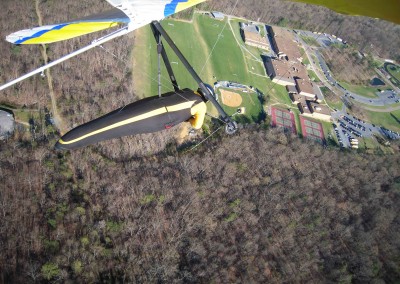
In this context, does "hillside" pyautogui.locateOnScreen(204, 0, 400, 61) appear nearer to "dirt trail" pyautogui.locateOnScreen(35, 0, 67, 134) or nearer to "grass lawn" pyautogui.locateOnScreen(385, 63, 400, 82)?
"grass lawn" pyautogui.locateOnScreen(385, 63, 400, 82)

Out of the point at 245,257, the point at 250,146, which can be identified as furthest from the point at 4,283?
the point at 250,146

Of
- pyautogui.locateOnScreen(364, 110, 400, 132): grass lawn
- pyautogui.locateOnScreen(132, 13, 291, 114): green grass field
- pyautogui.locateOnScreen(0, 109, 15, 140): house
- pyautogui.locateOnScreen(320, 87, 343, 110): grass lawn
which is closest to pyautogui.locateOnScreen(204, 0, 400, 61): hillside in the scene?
pyautogui.locateOnScreen(132, 13, 291, 114): green grass field

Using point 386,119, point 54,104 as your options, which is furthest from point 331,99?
point 54,104

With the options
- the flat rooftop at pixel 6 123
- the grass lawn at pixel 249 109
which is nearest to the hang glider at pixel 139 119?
the flat rooftop at pixel 6 123

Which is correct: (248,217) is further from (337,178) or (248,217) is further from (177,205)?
(337,178)

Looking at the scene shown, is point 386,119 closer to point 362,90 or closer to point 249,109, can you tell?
point 362,90

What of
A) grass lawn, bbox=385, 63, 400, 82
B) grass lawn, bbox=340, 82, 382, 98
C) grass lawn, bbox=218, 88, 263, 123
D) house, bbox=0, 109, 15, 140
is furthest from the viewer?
grass lawn, bbox=385, 63, 400, 82
